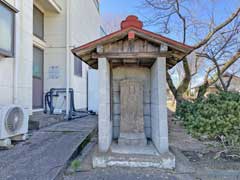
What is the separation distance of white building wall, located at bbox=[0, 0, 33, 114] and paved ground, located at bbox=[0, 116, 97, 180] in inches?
43.2

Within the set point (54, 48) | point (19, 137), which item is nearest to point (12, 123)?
point (19, 137)

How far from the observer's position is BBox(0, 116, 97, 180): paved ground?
3.13m

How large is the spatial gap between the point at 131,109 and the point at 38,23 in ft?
18.6

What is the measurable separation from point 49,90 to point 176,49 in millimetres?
6079

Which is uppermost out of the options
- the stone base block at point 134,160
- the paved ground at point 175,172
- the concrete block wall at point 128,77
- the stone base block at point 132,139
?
the concrete block wall at point 128,77

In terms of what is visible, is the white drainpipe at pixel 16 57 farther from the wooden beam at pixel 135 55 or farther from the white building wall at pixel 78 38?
the white building wall at pixel 78 38

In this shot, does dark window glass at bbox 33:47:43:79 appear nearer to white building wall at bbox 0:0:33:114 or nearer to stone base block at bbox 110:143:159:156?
white building wall at bbox 0:0:33:114

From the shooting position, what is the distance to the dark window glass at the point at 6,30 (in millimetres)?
4684

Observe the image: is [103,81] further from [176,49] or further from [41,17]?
[41,17]

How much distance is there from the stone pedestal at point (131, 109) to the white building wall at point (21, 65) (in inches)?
106

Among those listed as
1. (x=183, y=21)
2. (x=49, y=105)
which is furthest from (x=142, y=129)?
(x=183, y=21)

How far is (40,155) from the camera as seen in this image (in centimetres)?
388

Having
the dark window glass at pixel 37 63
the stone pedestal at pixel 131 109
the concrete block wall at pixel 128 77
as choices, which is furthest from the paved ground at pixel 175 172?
the dark window glass at pixel 37 63

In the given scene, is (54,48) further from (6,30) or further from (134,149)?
(134,149)
